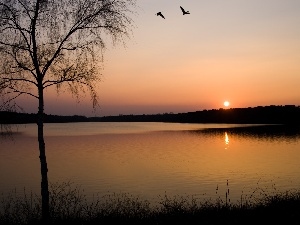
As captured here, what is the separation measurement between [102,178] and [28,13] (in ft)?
85.8

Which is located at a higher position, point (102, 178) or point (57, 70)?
point (57, 70)

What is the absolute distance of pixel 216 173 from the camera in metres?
39.8

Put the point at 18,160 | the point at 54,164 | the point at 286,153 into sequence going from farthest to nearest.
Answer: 1. the point at 286,153
2. the point at 18,160
3. the point at 54,164

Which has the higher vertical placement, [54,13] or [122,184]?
[54,13]

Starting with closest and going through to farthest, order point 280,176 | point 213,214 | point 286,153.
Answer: point 213,214, point 280,176, point 286,153

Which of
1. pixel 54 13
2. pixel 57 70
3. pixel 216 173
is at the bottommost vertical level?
pixel 216 173

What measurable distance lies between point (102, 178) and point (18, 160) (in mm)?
20529

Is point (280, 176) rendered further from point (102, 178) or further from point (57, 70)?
point (57, 70)

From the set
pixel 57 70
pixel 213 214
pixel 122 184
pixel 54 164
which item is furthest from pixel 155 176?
pixel 57 70

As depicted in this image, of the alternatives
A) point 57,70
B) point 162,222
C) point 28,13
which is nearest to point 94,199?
point 162,222

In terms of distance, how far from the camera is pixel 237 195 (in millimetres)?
27219

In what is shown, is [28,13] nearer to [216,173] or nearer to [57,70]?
[57,70]

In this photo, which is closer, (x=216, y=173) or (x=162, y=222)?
(x=162, y=222)

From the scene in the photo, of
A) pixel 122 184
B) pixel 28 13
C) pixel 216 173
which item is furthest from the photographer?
pixel 216 173
